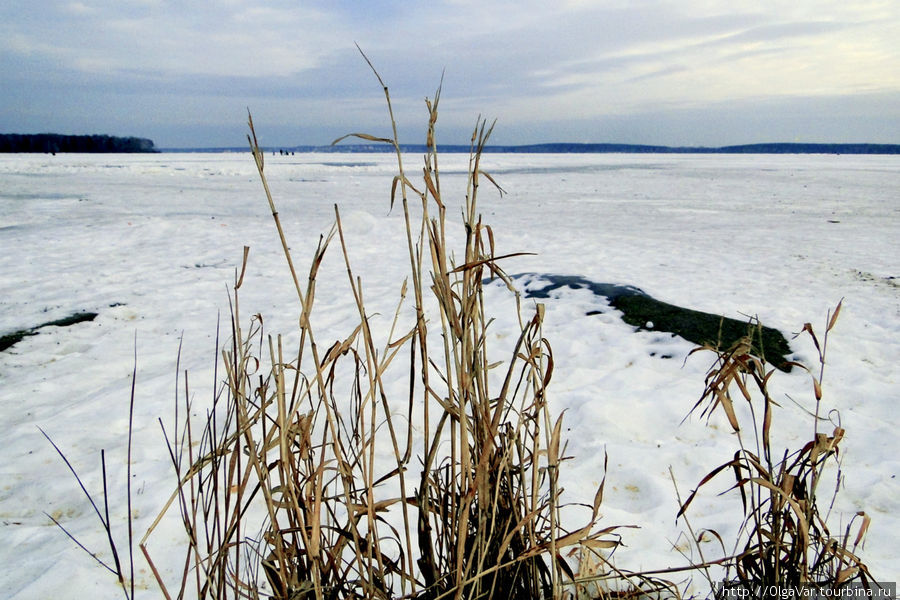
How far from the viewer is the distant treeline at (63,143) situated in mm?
82125

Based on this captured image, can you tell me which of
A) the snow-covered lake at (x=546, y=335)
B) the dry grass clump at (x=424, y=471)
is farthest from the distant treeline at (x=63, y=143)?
the dry grass clump at (x=424, y=471)

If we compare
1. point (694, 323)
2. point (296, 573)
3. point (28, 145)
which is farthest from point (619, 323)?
point (28, 145)

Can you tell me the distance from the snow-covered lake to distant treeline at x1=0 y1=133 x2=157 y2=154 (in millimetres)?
88588

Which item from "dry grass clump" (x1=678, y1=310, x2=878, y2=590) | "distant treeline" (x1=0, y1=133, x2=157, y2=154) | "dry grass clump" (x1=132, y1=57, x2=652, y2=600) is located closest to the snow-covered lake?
"dry grass clump" (x1=678, y1=310, x2=878, y2=590)

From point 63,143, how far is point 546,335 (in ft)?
331

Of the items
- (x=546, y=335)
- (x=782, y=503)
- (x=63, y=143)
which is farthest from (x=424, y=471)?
(x=63, y=143)

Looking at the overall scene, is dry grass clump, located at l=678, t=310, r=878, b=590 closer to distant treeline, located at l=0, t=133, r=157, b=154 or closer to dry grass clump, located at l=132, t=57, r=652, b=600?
dry grass clump, located at l=132, t=57, r=652, b=600

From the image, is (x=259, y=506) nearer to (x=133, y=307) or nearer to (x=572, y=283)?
(x=133, y=307)

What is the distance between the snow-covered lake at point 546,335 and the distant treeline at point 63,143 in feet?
291

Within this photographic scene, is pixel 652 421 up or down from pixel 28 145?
down

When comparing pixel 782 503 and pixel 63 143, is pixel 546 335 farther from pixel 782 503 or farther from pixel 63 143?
pixel 63 143

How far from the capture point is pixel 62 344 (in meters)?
4.17

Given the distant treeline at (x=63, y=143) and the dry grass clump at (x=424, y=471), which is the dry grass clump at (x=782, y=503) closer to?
the dry grass clump at (x=424, y=471)

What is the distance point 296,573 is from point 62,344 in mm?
3899
